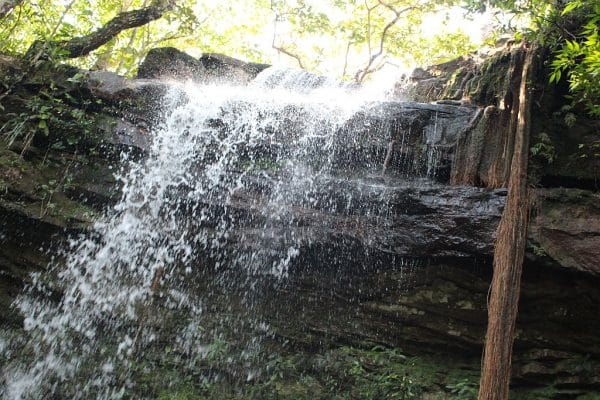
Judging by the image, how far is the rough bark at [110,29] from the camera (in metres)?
9.34

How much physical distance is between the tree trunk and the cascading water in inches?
64.3

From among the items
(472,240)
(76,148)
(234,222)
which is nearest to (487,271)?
(472,240)

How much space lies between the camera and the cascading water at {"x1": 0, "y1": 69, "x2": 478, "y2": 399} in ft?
21.8

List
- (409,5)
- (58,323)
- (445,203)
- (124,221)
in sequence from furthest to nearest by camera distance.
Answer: (409,5) → (124,221) → (58,323) → (445,203)

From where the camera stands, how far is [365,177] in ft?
23.5

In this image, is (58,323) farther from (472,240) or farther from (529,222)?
(529,222)

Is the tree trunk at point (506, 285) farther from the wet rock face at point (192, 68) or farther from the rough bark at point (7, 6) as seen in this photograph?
the rough bark at point (7, 6)

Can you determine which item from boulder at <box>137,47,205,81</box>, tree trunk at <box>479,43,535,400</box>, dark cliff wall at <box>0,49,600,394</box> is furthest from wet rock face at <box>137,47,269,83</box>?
tree trunk at <box>479,43,535,400</box>

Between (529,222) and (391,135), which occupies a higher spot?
(391,135)

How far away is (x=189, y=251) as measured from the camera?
719 centimetres

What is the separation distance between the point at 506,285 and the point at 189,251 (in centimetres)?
460

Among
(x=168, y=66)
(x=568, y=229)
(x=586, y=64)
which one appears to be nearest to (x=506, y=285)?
(x=568, y=229)

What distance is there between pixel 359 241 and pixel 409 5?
1244 cm

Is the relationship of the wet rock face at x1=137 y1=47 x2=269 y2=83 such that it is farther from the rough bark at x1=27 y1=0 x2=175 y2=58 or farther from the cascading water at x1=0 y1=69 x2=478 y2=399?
the cascading water at x1=0 y1=69 x2=478 y2=399
